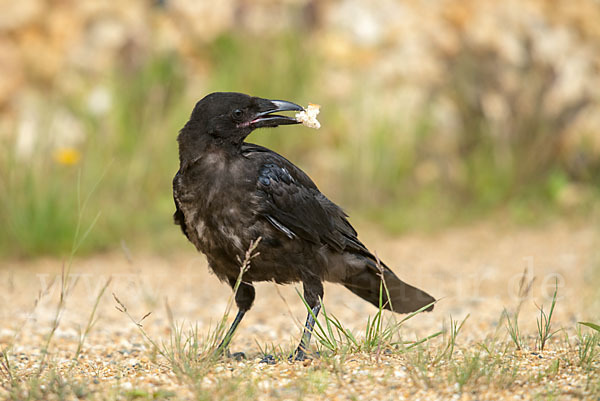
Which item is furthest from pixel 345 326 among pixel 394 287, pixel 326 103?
pixel 326 103

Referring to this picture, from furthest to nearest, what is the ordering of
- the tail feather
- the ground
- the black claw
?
the tail feather, the black claw, the ground

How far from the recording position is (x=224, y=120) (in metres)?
3.68

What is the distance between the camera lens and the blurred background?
7.77m

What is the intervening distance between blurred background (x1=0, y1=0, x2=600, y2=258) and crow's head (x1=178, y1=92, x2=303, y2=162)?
11.7ft

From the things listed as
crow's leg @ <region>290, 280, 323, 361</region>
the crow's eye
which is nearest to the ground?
crow's leg @ <region>290, 280, 323, 361</region>

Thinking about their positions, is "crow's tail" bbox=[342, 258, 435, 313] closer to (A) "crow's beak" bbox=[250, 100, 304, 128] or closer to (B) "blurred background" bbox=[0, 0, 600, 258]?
(A) "crow's beak" bbox=[250, 100, 304, 128]

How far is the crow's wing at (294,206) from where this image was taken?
362 cm

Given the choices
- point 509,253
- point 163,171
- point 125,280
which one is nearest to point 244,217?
point 125,280

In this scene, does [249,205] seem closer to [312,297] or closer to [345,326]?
[312,297]

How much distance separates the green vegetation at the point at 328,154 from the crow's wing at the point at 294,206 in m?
3.93

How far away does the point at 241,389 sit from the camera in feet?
9.41

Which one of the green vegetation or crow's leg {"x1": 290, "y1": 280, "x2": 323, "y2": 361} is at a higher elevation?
the green vegetation

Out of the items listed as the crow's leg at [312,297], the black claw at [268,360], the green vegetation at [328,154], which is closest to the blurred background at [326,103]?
the green vegetation at [328,154]

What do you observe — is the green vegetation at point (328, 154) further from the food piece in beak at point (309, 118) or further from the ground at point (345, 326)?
the food piece in beak at point (309, 118)
